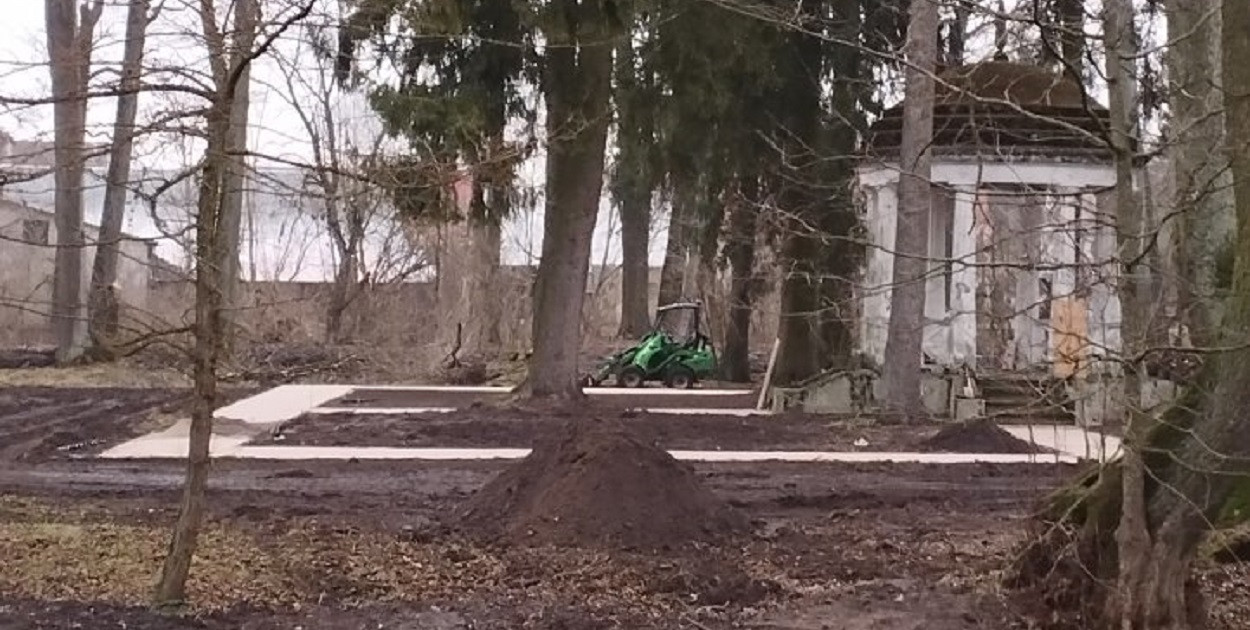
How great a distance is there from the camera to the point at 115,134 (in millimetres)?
7598

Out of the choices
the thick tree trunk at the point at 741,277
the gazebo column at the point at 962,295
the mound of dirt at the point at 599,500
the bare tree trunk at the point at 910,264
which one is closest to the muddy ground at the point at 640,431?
the bare tree trunk at the point at 910,264

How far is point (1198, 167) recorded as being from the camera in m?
6.73

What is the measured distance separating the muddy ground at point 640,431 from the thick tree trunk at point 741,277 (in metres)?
3.30

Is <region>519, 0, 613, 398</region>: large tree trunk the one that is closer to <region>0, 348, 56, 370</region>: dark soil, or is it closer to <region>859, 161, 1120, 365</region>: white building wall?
<region>859, 161, 1120, 365</region>: white building wall

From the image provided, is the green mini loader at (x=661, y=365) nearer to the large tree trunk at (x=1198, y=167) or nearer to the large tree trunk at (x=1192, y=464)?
the large tree trunk at (x=1198, y=167)

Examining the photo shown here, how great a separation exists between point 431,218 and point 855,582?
10982mm

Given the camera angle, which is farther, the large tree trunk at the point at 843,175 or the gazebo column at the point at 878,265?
the gazebo column at the point at 878,265

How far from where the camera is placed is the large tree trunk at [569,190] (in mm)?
18953

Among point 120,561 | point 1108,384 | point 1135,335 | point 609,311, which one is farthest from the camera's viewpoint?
point 609,311

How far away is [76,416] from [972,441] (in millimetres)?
11285

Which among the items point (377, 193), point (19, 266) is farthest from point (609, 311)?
point (377, 193)

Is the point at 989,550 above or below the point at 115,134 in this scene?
below

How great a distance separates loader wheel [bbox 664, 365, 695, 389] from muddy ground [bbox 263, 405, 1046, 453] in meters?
6.06

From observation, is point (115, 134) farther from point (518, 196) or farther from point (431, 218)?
point (518, 196)
